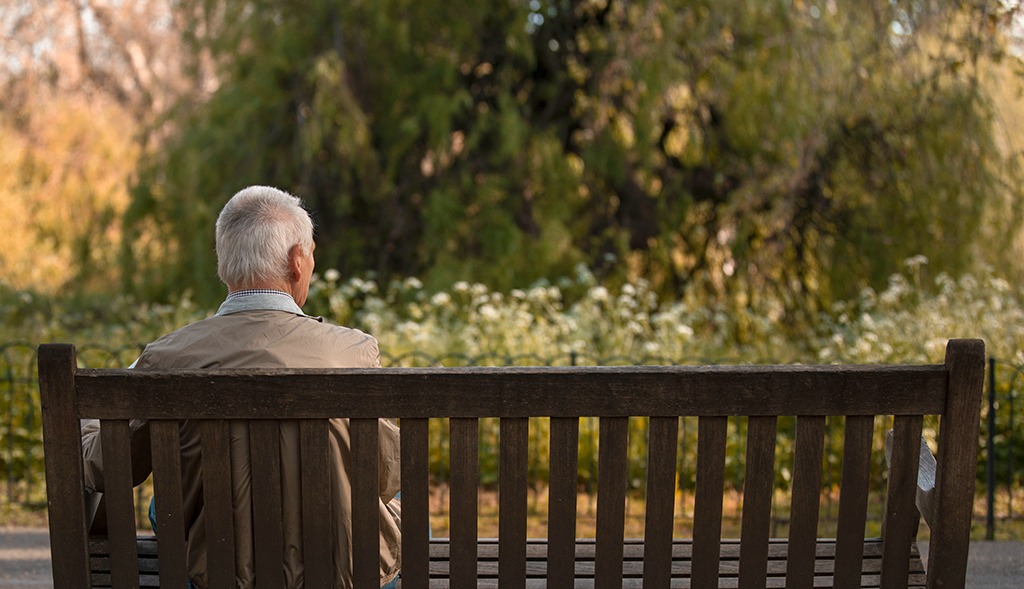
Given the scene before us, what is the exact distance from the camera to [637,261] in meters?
8.50

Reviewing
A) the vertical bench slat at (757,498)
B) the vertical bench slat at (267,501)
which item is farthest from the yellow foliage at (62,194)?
the vertical bench slat at (757,498)

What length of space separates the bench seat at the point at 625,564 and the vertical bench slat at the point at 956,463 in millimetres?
135

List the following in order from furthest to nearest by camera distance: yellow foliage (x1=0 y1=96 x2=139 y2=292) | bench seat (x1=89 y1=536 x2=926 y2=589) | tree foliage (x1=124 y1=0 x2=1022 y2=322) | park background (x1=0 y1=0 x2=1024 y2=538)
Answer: yellow foliage (x1=0 y1=96 x2=139 y2=292) → tree foliage (x1=124 y1=0 x2=1022 y2=322) → park background (x1=0 y1=0 x2=1024 y2=538) → bench seat (x1=89 y1=536 x2=926 y2=589)

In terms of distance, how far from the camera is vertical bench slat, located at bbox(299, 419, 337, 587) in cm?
209

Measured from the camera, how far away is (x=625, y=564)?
250 cm

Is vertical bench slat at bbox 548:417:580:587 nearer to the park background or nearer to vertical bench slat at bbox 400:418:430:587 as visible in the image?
vertical bench slat at bbox 400:418:430:587

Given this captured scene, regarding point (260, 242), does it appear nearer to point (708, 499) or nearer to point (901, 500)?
point (708, 499)

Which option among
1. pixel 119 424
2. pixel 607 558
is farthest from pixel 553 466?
pixel 119 424

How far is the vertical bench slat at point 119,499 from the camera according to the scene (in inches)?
81.7

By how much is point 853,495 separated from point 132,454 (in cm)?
153

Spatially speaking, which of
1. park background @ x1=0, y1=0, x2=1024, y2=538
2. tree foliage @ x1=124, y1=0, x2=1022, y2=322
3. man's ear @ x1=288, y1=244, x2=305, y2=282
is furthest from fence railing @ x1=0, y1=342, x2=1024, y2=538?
man's ear @ x1=288, y1=244, x2=305, y2=282

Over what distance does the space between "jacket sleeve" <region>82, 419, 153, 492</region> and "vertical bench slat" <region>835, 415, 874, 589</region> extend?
146cm

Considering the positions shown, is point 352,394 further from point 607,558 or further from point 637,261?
point 637,261

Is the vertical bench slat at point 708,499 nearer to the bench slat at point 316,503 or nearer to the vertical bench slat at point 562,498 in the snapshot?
the vertical bench slat at point 562,498
